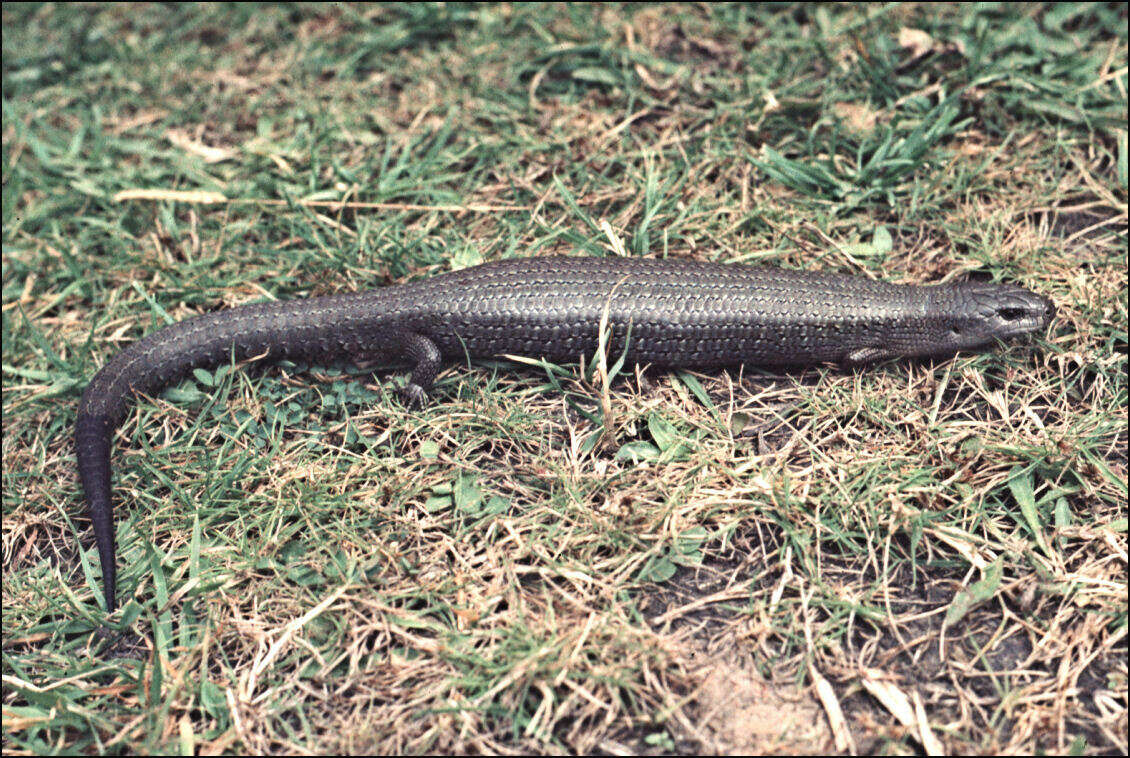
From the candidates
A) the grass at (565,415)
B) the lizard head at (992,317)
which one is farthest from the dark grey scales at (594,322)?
the grass at (565,415)

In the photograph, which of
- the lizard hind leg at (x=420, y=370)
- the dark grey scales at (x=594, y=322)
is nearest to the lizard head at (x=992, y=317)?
the dark grey scales at (x=594, y=322)

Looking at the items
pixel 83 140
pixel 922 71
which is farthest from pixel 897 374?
pixel 83 140

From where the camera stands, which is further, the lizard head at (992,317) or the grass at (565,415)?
the lizard head at (992,317)

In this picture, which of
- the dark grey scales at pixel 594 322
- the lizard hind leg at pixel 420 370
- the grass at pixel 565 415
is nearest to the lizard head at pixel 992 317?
the dark grey scales at pixel 594 322

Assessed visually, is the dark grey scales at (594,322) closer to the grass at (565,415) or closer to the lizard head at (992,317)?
the lizard head at (992,317)

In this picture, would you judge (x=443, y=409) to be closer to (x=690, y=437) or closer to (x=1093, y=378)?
(x=690, y=437)

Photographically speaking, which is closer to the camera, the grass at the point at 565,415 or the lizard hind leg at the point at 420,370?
the grass at the point at 565,415

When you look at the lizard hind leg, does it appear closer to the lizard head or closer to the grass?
the grass

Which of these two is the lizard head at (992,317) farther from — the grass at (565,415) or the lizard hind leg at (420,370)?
the lizard hind leg at (420,370)

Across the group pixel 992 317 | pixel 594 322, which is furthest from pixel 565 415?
pixel 992 317
